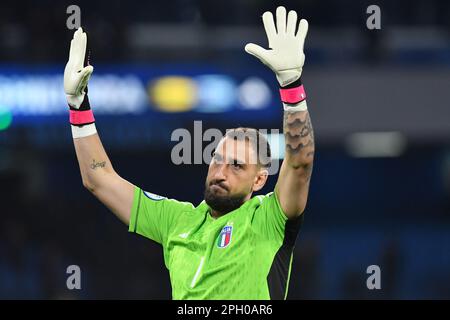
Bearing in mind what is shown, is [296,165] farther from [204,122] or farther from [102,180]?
[204,122]

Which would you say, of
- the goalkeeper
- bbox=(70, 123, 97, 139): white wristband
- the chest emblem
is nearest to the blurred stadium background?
bbox=(70, 123, 97, 139): white wristband

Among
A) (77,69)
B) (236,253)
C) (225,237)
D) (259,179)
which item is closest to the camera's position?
(236,253)

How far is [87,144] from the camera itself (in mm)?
6246

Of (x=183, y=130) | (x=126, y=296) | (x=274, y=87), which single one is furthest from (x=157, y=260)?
(x=274, y=87)

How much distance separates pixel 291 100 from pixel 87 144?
1.34m

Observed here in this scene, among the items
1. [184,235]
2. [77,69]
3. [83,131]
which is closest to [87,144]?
[83,131]

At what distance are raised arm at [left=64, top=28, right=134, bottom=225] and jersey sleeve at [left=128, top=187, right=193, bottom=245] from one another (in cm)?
5

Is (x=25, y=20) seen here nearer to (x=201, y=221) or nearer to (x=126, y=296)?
(x=126, y=296)

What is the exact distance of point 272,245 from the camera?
225 inches

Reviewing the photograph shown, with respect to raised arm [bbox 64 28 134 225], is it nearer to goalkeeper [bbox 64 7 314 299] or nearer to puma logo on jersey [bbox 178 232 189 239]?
goalkeeper [bbox 64 7 314 299]

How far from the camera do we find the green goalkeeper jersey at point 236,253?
5.64m

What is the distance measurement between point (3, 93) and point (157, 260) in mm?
3189

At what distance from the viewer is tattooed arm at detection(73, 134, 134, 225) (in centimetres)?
616

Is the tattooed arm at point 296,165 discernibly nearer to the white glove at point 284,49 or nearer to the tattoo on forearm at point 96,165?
the white glove at point 284,49
